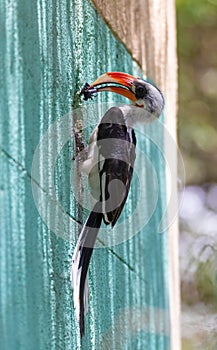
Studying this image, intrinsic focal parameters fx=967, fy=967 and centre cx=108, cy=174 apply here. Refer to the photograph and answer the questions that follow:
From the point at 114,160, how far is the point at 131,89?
0.13 metres

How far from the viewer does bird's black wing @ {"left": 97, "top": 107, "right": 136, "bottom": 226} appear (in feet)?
4.87

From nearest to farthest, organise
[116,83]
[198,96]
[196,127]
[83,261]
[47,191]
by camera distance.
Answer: [47,191], [83,261], [116,83], [196,127], [198,96]

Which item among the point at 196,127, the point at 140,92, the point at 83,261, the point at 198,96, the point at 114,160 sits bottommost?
the point at 83,261

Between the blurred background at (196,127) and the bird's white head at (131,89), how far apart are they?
1.90 metres

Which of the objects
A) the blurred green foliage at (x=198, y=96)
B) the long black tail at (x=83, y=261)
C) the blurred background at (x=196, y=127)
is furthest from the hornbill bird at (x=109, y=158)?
the blurred green foliage at (x=198, y=96)

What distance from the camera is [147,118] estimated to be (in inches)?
64.0

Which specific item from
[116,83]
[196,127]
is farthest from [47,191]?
[196,127]

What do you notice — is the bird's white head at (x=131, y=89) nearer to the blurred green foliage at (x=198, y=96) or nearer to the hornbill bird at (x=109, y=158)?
the hornbill bird at (x=109, y=158)

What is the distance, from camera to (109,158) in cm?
149

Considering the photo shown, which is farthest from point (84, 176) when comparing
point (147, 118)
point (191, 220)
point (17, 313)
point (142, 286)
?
point (191, 220)

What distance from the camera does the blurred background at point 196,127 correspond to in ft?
12.6

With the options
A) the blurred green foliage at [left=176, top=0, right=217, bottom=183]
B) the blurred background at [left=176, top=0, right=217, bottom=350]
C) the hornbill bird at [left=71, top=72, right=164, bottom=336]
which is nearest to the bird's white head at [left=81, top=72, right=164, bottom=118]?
the hornbill bird at [left=71, top=72, right=164, bottom=336]

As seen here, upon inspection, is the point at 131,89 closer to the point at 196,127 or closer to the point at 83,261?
the point at 83,261

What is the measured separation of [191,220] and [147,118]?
245 centimetres
